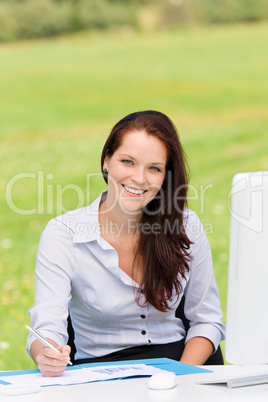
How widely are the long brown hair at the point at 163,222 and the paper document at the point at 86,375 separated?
16.8 inches

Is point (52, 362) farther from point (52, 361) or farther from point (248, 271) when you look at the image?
point (248, 271)

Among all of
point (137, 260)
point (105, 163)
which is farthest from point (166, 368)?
point (105, 163)

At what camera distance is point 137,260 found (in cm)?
250

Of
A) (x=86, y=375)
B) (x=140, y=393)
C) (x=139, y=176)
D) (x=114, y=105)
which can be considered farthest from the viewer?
(x=114, y=105)

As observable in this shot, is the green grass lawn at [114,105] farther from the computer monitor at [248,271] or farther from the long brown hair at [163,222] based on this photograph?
the computer monitor at [248,271]

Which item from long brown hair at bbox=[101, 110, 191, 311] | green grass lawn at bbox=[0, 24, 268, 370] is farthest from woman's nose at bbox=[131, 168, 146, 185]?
green grass lawn at bbox=[0, 24, 268, 370]

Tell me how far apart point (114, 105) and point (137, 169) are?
29.8 feet

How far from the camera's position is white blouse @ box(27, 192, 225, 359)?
234 cm

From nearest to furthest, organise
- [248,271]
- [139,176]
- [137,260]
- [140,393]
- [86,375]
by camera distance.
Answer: [248,271], [140,393], [86,375], [139,176], [137,260]

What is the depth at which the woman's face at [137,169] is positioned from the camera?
2.40 meters

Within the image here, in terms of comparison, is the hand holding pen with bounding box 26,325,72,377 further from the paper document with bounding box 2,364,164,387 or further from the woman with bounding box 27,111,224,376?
the woman with bounding box 27,111,224,376

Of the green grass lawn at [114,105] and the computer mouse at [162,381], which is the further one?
the green grass lawn at [114,105]

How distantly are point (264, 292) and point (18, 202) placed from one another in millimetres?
7048

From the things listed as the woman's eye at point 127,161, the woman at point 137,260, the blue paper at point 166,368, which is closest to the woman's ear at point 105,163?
the woman at point 137,260
